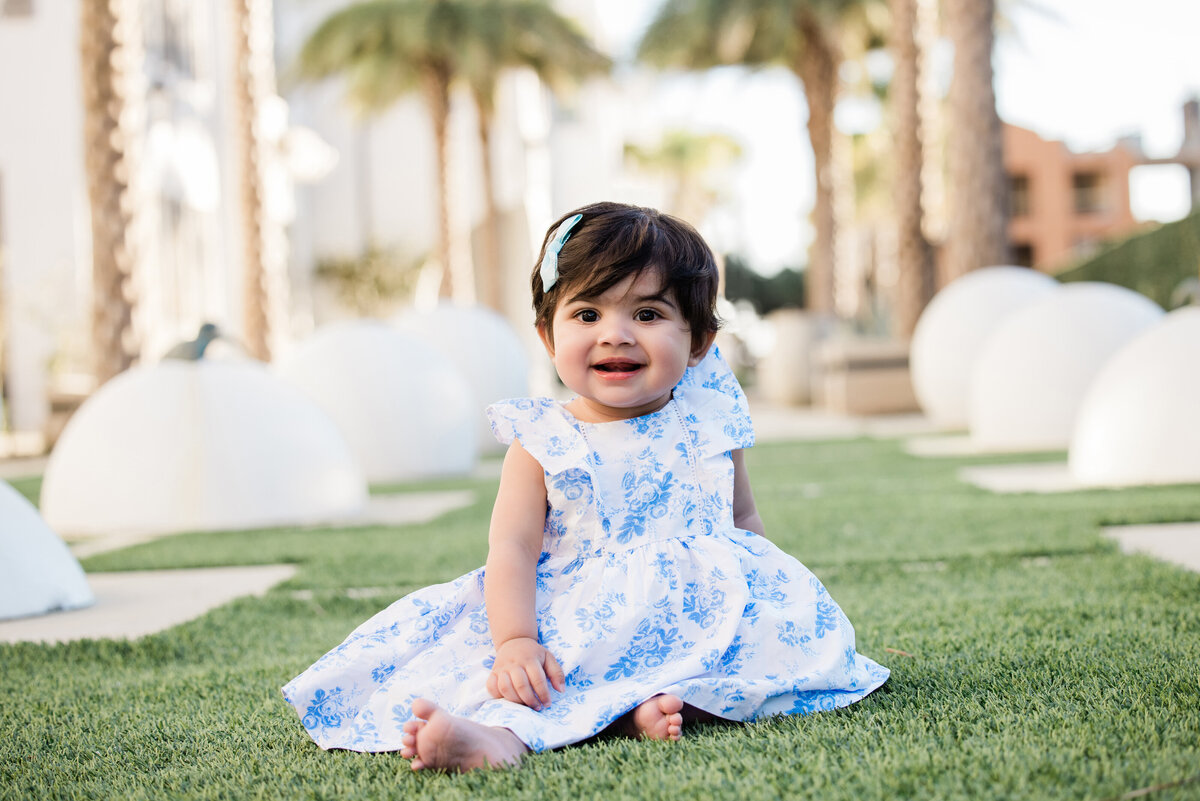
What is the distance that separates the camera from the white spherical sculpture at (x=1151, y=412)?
251 inches

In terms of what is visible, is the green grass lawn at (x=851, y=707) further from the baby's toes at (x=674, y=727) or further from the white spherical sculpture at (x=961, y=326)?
the white spherical sculpture at (x=961, y=326)

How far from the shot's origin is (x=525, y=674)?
2299 millimetres

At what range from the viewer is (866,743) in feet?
7.01

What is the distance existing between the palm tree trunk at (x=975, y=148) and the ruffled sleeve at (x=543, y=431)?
37.0 ft

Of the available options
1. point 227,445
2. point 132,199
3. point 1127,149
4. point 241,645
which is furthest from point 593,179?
point 241,645

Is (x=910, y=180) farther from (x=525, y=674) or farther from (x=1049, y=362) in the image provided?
(x=525, y=674)

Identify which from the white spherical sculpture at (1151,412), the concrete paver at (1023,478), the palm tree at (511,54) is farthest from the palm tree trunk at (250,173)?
the white spherical sculpture at (1151,412)

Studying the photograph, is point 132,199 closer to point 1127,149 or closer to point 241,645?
point 241,645

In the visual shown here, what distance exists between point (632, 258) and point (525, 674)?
0.81 meters

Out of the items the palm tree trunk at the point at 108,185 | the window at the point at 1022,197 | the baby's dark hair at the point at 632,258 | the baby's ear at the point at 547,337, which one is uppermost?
the window at the point at 1022,197

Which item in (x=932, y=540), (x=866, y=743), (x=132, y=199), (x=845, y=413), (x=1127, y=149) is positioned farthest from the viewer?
(x=1127, y=149)

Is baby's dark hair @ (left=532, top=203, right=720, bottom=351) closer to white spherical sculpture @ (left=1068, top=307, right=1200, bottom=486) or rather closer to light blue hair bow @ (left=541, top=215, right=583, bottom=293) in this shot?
light blue hair bow @ (left=541, top=215, right=583, bottom=293)

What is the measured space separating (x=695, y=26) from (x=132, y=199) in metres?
12.7

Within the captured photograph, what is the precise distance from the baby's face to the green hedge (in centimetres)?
1649
